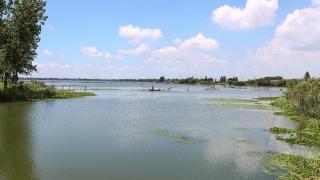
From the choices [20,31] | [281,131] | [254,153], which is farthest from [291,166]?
[20,31]

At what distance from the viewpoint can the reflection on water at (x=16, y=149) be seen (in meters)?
17.9

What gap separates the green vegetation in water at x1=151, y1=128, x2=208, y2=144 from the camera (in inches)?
1080

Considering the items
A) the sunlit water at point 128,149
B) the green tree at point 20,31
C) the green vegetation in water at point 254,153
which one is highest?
the green tree at point 20,31

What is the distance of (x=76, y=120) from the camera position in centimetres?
3838

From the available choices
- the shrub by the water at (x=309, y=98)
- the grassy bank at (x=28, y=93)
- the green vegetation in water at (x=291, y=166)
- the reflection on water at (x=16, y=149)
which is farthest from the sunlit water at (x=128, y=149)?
the grassy bank at (x=28, y=93)

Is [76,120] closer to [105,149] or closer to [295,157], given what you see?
[105,149]

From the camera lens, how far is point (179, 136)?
2925cm

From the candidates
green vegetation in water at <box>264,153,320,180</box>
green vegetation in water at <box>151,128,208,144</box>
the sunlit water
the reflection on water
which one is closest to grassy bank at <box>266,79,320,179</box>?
green vegetation in water at <box>264,153,320,180</box>

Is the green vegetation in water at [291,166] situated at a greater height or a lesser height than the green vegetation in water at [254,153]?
greater

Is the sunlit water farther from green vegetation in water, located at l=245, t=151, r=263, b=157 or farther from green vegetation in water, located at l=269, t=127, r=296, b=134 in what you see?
green vegetation in water, located at l=269, t=127, r=296, b=134

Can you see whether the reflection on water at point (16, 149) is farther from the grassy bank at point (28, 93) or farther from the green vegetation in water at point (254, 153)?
the grassy bank at point (28, 93)

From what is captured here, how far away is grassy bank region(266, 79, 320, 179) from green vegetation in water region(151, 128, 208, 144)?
578cm

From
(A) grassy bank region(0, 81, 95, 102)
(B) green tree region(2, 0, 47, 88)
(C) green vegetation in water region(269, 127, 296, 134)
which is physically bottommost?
(C) green vegetation in water region(269, 127, 296, 134)

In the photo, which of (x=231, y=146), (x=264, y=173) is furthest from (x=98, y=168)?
(x=231, y=146)
